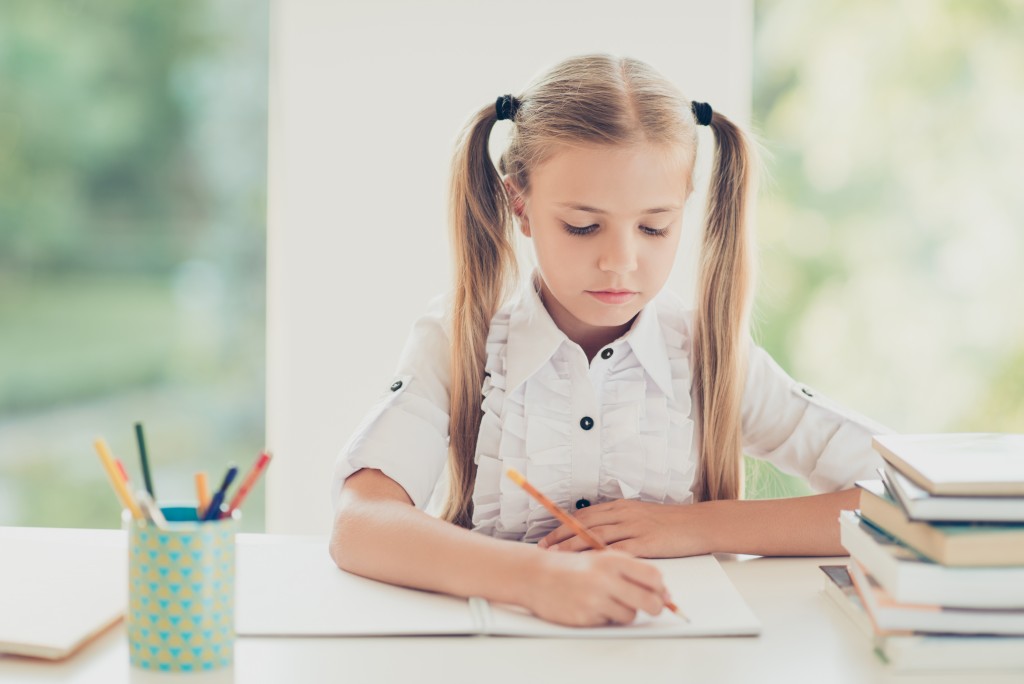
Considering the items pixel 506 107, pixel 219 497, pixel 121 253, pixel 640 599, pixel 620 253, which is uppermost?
pixel 506 107

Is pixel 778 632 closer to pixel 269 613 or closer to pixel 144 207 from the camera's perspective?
pixel 269 613

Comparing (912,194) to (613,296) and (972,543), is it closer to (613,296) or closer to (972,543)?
(613,296)

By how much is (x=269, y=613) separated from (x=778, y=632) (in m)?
0.47

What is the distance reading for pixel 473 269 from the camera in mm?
1532

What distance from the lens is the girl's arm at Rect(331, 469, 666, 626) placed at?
1.00 m

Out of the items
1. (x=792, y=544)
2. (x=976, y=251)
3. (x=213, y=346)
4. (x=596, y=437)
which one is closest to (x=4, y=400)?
(x=213, y=346)

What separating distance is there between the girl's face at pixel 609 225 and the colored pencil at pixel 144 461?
23.6 inches

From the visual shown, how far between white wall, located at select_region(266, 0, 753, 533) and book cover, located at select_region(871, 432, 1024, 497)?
4.04ft

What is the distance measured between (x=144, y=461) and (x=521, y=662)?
0.35m

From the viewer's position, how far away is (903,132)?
389 cm

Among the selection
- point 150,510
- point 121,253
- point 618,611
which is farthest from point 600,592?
point 121,253

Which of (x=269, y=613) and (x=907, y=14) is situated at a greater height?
(x=907, y=14)

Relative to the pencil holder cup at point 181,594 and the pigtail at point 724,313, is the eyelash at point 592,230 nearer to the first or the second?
the pigtail at point 724,313

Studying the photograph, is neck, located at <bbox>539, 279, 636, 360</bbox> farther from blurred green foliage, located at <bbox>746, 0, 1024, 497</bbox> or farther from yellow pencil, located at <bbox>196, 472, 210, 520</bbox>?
blurred green foliage, located at <bbox>746, 0, 1024, 497</bbox>
